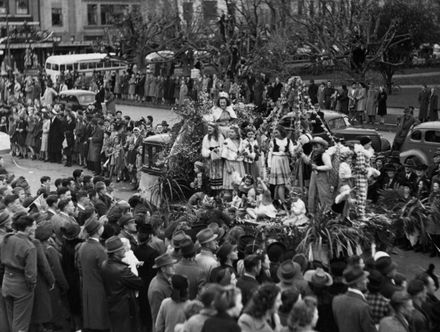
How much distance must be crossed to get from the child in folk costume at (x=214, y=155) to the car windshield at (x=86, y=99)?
19891 mm

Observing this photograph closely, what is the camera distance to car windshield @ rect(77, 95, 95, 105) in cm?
3509

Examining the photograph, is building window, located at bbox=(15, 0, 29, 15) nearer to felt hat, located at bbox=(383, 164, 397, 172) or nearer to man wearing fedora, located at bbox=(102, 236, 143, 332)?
felt hat, located at bbox=(383, 164, 397, 172)

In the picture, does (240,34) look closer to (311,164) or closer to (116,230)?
(311,164)

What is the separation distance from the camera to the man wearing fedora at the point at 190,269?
367 inches

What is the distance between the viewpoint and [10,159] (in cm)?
2606

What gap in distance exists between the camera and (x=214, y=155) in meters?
15.7

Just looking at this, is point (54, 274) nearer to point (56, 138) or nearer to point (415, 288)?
point (415, 288)

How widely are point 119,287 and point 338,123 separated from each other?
45.1ft

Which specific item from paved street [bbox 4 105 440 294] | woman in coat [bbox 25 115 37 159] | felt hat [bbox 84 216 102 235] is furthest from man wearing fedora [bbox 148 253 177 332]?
woman in coat [bbox 25 115 37 159]

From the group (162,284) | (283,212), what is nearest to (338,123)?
(283,212)

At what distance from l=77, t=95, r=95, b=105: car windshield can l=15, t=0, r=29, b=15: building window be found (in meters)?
36.8

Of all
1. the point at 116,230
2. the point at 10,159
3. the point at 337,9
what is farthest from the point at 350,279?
the point at 337,9

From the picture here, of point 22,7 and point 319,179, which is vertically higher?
point 22,7

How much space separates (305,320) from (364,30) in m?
30.9
